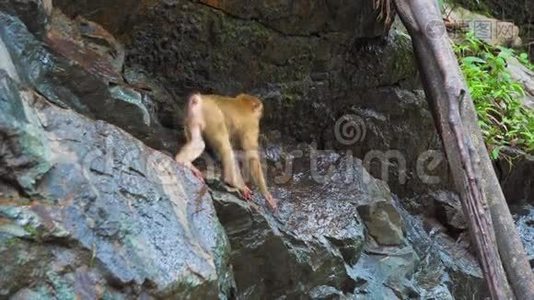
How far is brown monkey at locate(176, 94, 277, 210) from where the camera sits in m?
4.12

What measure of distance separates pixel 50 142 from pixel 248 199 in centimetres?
139

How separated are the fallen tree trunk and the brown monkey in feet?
3.80

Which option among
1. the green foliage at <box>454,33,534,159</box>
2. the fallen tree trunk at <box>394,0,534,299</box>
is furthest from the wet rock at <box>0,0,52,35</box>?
the green foliage at <box>454,33,534,159</box>

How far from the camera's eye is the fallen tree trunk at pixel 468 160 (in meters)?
3.77

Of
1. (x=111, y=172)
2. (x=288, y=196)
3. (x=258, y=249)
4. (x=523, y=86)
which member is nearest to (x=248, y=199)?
(x=258, y=249)

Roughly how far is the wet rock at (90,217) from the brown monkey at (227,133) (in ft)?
1.65

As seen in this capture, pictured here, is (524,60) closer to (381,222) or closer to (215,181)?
(381,222)

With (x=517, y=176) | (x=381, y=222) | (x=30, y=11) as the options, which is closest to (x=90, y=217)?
(x=30, y=11)

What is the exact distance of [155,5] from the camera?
475 cm

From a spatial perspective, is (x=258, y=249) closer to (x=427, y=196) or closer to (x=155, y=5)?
(x=155, y=5)

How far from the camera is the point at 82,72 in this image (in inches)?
154

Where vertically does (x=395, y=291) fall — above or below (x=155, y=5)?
below

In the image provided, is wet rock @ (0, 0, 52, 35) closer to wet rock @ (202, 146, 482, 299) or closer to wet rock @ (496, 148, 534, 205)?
wet rock @ (202, 146, 482, 299)

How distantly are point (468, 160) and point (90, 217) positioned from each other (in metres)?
2.19
